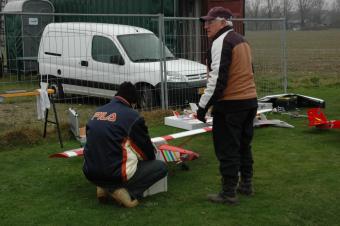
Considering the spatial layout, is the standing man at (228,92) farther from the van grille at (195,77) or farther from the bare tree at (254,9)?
the bare tree at (254,9)

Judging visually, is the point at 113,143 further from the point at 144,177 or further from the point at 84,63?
the point at 84,63

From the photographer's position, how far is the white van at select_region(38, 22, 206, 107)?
10.5m

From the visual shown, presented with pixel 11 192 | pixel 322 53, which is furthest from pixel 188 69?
pixel 322 53

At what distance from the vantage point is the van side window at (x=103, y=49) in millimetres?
11203

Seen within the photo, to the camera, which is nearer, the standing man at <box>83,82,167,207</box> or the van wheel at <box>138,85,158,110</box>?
the standing man at <box>83,82,167,207</box>

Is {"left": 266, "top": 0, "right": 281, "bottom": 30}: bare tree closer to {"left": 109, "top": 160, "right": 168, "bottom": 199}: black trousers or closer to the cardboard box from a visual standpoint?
the cardboard box

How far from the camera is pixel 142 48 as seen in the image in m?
11.2

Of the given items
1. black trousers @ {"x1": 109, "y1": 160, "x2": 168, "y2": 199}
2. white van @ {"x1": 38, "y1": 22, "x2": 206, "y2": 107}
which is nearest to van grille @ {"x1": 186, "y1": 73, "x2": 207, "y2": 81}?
white van @ {"x1": 38, "y1": 22, "x2": 206, "y2": 107}

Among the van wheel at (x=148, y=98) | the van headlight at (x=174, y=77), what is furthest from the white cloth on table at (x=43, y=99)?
the van headlight at (x=174, y=77)

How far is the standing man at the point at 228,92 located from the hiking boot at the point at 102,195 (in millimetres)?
1183

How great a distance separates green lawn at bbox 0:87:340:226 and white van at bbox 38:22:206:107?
9.44 feet

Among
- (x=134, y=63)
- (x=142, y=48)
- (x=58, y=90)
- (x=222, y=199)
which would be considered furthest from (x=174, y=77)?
(x=222, y=199)

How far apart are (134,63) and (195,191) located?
567 centimetres

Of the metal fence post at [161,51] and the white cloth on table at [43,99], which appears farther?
the metal fence post at [161,51]
